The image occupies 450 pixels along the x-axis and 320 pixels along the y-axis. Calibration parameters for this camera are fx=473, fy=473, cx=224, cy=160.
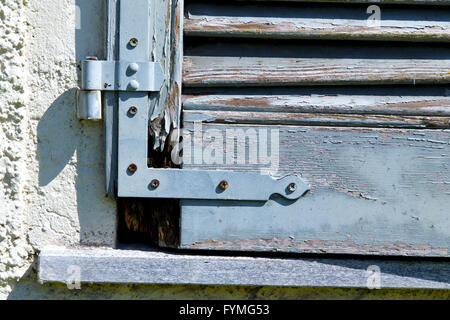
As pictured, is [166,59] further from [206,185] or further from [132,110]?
[206,185]

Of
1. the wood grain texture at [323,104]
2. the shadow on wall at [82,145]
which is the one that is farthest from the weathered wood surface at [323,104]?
the shadow on wall at [82,145]

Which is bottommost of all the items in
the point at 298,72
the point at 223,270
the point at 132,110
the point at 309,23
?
the point at 223,270

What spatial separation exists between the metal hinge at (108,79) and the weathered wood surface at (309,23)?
0.15 metres

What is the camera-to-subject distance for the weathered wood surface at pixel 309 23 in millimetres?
1191

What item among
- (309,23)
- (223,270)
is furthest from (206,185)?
(309,23)

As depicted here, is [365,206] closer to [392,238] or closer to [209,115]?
[392,238]

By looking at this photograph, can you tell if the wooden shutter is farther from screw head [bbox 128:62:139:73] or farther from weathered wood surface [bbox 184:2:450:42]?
screw head [bbox 128:62:139:73]

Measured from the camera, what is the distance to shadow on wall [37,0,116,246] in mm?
1198

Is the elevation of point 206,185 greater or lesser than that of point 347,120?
lesser

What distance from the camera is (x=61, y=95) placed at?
3.95ft

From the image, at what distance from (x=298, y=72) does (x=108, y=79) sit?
1.57 feet

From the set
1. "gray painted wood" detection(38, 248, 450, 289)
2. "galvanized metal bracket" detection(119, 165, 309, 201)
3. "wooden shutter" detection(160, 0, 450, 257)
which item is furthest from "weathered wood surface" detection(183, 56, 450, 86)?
"gray painted wood" detection(38, 248, 450, 289)

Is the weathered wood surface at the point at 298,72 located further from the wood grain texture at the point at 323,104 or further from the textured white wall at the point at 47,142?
the textured white wall at the point at 47,142

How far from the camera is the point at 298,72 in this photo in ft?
3.99
